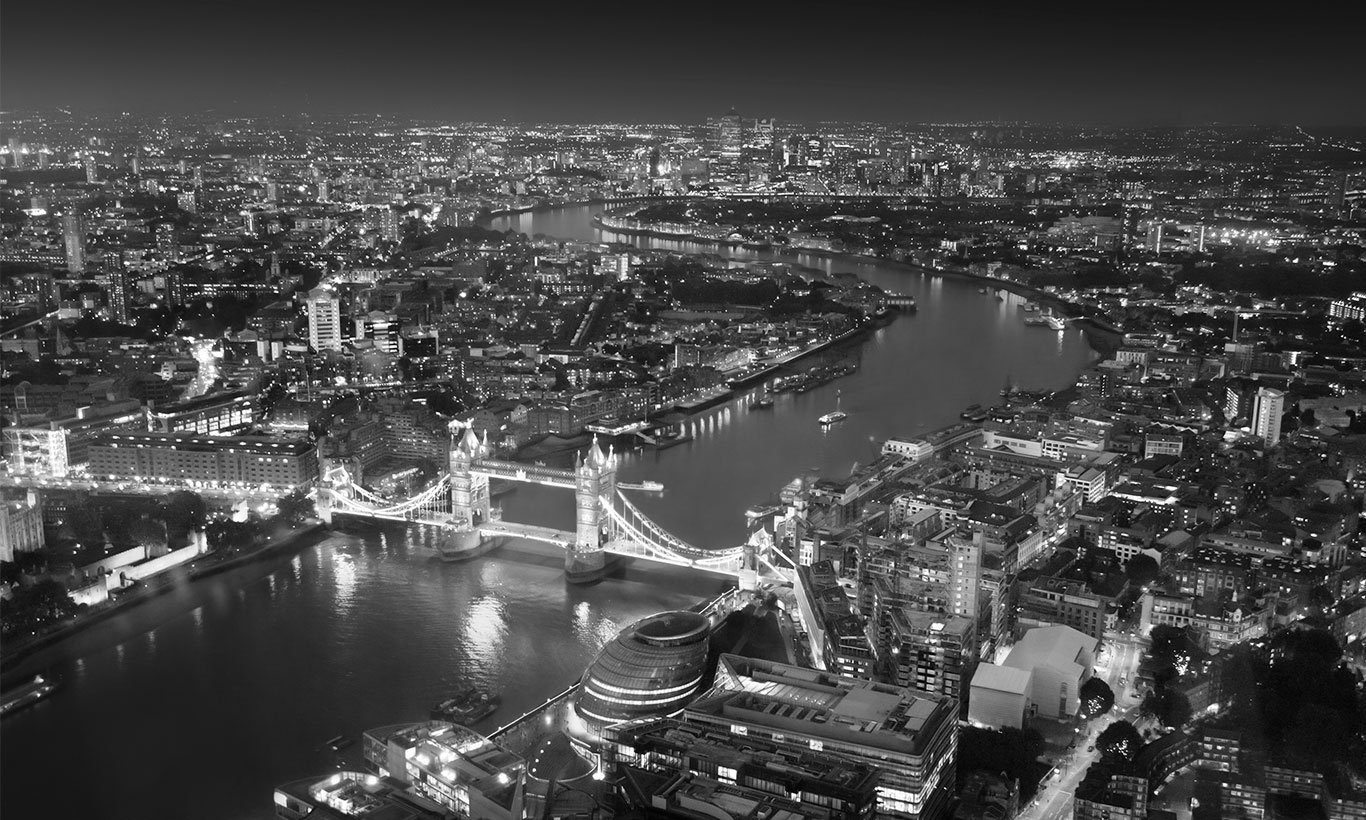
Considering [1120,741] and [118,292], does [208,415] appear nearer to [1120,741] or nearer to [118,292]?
[118,292]

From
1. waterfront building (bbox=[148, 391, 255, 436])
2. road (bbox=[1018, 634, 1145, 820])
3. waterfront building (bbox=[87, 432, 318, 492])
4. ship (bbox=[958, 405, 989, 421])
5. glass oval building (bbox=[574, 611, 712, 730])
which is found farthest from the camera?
ship (bbox=[958, 405, 989, 421])

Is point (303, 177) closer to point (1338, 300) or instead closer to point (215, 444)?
point (215, 444)

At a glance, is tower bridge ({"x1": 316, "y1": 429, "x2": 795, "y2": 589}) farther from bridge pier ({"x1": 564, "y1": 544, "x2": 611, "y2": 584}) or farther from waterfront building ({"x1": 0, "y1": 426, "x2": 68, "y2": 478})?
waterfront building ({"x1": 0, "y1": 426, "x2": 68, "y2": 478})

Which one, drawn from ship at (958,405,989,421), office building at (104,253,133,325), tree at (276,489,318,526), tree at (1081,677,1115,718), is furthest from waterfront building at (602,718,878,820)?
office building at (104,253,133,325)

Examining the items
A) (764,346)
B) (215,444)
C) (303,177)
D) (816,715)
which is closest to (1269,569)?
(816,715)

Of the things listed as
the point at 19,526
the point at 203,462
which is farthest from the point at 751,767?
the point at 203,462

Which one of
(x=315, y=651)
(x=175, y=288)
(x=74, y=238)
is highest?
(x=74, y=238)
